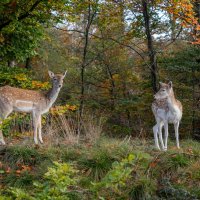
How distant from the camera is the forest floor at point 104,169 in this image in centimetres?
684

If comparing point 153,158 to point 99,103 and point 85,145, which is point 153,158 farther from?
point 99,103

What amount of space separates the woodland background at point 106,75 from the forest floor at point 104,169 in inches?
0.9

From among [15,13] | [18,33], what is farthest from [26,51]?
[15,13]

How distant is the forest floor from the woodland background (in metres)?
0.02

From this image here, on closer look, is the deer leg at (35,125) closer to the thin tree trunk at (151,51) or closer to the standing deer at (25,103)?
the standing deer at (25,103)

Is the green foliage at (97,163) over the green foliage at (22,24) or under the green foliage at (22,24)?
under

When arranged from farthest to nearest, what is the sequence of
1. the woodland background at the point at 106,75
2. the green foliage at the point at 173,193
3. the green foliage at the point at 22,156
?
the green foliage at the point at 22,156 → the woodland background at the point at 106,75 → the green foliage at the point at 173,193

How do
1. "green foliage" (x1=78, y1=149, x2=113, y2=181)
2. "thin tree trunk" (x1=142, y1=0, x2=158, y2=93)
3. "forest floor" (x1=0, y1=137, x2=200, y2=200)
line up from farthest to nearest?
1. "thin tree trunk" (x1=142, y1=0, x2=158, y2=93)
2. "green foliage" (x1=78, y1=149, x2=113, y2=181)
3. "forest floor" (x1=0, y1=137, x2=200, y2=200)

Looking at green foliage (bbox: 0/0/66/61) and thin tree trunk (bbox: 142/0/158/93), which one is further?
→ thin tree trunk (bbox: 142/0/158/93)

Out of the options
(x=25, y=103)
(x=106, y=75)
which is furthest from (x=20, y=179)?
(x=106, y=75)

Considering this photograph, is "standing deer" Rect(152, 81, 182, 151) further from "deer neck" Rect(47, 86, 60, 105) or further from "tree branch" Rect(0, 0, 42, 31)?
"tree branch" Rect(0, 0, 42, 31)

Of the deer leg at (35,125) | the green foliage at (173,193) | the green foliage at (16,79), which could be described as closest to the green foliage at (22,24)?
the green foliage at (16,79)

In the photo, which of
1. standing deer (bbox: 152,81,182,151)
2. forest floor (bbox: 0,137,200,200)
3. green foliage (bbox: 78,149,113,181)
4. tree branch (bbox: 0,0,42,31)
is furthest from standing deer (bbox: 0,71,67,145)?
standing deer (bbox: 152,81,182,151)

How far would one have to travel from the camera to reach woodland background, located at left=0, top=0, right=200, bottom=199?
8039 mm
